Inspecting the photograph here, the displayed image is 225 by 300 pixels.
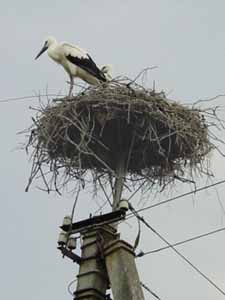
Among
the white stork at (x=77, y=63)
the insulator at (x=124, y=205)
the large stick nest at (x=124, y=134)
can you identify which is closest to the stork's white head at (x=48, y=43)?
the white stork at (x=77, y=63)

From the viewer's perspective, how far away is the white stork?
779 centimetres

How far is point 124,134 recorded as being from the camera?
5586mm

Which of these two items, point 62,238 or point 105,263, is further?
point 62,238

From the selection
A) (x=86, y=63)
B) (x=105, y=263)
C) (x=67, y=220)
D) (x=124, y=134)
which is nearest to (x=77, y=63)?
(x=86, y=63)

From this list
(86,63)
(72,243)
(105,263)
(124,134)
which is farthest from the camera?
(86,63)

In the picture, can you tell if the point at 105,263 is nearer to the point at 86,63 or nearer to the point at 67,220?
the point at 67,220

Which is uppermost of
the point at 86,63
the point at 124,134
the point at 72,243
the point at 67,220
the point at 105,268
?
the point at 86,63

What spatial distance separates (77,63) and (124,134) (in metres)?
2.52

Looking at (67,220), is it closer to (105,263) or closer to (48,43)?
(105,263)

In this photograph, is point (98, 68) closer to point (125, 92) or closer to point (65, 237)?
point (125, 92)

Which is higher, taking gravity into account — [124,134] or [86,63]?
[86,63]

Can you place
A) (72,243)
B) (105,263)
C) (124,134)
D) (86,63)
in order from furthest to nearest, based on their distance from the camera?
(86,63) → (124,134) → (72,243) → (105,263)

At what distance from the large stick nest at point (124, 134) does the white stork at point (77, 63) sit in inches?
61.4

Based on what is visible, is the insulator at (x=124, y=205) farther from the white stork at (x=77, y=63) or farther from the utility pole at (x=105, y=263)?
the white stork at (x=77, y=63)
